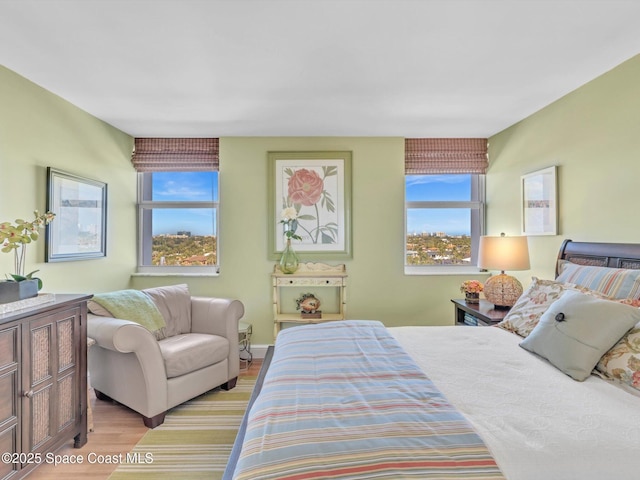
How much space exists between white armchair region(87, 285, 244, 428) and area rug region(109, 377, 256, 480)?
0.12 meters

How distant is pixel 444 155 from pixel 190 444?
11.5ft

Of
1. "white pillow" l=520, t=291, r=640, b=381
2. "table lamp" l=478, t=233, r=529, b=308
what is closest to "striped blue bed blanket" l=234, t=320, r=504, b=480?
"white pillow" l=520, t=291, r=640, b=381

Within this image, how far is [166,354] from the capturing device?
7.63 ft

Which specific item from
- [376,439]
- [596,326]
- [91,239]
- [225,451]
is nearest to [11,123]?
[91,239]

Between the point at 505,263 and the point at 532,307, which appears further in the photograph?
the point at 505,263

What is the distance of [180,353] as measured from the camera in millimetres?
2381

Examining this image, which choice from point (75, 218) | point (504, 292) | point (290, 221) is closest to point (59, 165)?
point (75, 218)

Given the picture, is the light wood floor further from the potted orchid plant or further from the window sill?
the window sill

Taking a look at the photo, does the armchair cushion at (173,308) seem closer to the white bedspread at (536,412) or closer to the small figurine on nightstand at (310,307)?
the small figurine on nightstand at (310,307)

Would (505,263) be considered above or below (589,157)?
below

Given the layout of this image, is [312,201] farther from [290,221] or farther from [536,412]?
[536,412]

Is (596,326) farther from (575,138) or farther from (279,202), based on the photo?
(279,202)

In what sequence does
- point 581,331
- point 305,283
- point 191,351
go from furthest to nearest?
point 305,283 → point 191,351 → point 581,331

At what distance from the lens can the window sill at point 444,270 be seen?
3627mm
